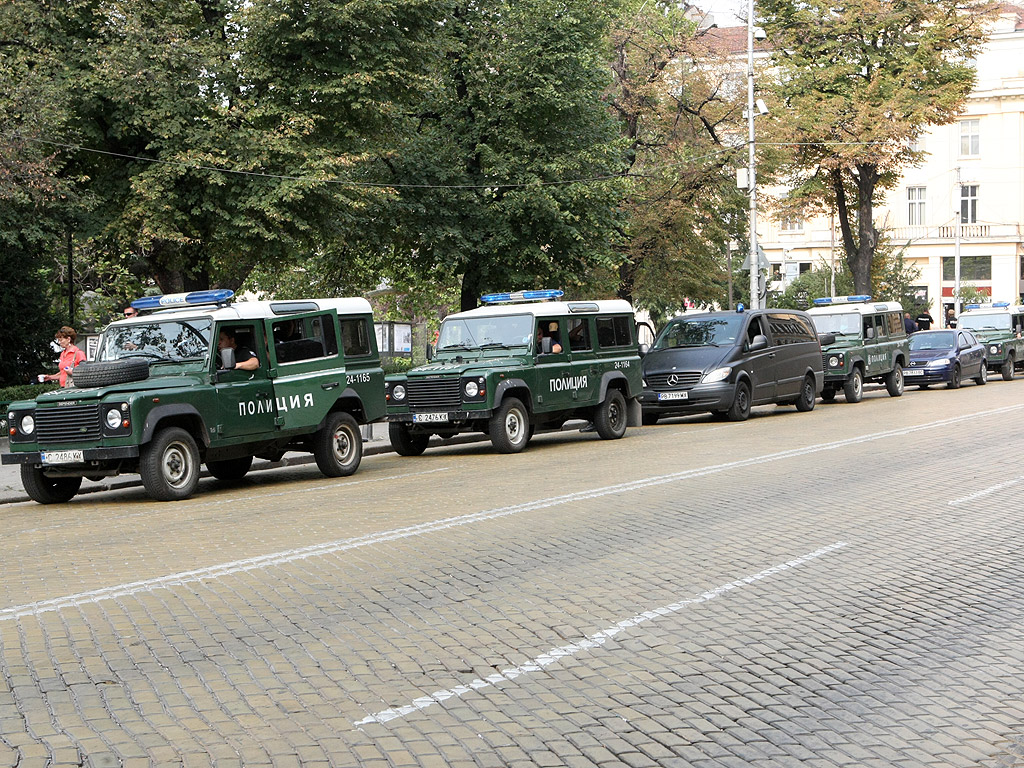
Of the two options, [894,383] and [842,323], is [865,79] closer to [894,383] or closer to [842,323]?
[894,383]

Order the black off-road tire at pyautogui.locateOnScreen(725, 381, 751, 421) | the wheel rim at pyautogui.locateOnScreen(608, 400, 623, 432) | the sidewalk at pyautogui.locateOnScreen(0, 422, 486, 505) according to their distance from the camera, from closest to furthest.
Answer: the sidewalk at pyautogui.locateOnScreen(0, 422, 486, 505)
the wheel rim at pyautogui.locateOnScreen(608, 400, 623, 432)
the black off-road tire at pyautogui.locateOnScreen(725, 381, 751, 421)

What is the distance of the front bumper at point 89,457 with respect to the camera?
13.9 m

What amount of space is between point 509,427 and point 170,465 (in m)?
6.12

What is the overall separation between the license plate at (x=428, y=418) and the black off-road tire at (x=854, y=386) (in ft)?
50.5

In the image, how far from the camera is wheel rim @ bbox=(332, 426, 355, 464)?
16.8m

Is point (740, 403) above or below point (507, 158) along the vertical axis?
below

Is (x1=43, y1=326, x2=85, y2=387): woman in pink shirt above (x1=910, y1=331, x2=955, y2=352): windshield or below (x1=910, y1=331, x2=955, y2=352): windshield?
above

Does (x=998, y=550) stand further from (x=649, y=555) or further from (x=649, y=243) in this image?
(x=649, y=243)

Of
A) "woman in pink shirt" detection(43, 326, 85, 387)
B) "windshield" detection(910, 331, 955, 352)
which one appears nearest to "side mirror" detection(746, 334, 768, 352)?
"windshield" detection(910, 331, 955, 352)

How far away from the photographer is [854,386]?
31203 millimetres

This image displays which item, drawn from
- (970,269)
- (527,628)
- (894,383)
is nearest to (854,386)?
(894,383)

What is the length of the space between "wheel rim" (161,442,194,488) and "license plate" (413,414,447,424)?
4947 mm

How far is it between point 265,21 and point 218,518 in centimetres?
1585

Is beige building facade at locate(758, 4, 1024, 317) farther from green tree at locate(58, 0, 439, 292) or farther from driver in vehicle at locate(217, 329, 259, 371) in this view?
driver in vehicle at locate(217, 329, 259, 371)
